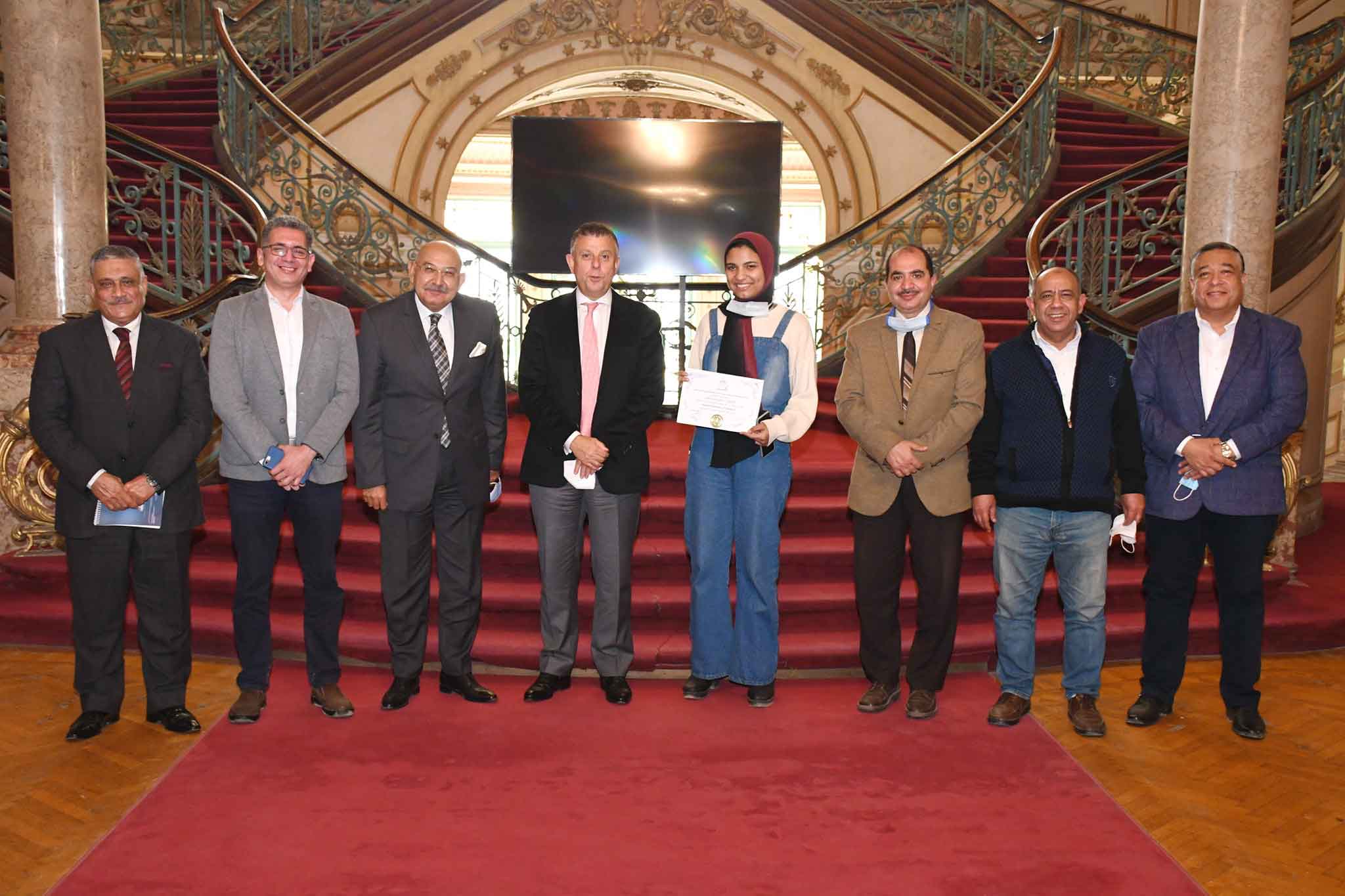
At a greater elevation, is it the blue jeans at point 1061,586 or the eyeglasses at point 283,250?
the eyeglasses at point 283,250

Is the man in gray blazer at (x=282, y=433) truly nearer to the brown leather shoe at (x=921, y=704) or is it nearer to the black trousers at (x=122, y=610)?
the black trousers at (x=122, y=610)

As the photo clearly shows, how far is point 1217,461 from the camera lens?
3.62 meters

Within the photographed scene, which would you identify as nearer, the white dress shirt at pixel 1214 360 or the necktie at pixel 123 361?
the necktie at pixel 123 361

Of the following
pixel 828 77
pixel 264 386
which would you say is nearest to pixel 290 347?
pixel 264 386

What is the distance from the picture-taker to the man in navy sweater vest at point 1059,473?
366cm

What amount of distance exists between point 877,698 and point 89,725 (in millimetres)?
2667

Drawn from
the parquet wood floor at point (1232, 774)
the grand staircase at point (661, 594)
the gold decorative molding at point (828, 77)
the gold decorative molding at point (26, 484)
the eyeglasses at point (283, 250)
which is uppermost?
the gold decorative molding at point (828, 77)

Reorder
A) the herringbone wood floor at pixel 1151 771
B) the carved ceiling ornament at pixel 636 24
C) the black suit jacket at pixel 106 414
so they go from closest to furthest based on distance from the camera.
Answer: the herringbone wood floor at pixel 1151 771 → the black suit jacket at pixel 106 414 → the carved ceiling ornament at pixel 636 24

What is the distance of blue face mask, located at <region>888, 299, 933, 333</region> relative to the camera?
381 centimetres

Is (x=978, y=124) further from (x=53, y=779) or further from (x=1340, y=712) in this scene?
(x=53, y=779)

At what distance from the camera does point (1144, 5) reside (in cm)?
1225

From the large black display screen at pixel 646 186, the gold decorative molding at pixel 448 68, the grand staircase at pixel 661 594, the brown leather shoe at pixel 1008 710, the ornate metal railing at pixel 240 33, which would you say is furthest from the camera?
the gold decorative molding at pixel 448 68

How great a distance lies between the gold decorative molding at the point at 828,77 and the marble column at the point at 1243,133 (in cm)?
586

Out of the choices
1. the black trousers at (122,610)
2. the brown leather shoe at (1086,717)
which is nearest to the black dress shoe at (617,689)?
the black trousers at (122,610)
